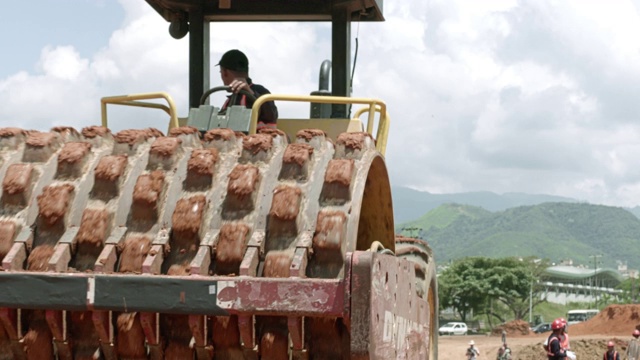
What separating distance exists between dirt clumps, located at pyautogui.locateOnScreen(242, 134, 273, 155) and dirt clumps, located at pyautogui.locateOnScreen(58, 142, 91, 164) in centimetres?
71

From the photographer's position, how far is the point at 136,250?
183 inches

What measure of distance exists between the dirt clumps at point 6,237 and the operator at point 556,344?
12.9 m

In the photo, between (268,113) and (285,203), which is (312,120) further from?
(285,203)

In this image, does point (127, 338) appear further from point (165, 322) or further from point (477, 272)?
point (477, 272)

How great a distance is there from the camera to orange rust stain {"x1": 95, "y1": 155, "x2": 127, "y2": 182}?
4.88 m

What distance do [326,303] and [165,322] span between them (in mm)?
760

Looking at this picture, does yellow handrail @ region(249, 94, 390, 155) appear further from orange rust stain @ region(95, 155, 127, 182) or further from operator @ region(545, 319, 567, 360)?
operator @ region(545, 319, 567, 360)

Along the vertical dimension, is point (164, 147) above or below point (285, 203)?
above

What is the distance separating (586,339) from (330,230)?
55282 mm

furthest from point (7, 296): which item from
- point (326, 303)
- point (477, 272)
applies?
point (477, 272)

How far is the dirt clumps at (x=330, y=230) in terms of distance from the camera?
4516mm

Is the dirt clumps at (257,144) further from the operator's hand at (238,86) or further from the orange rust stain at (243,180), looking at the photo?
the operator's hand at (238,86)

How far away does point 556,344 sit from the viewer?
1664 centimetres

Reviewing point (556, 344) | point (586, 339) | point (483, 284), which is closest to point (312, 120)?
point (556, 344)
